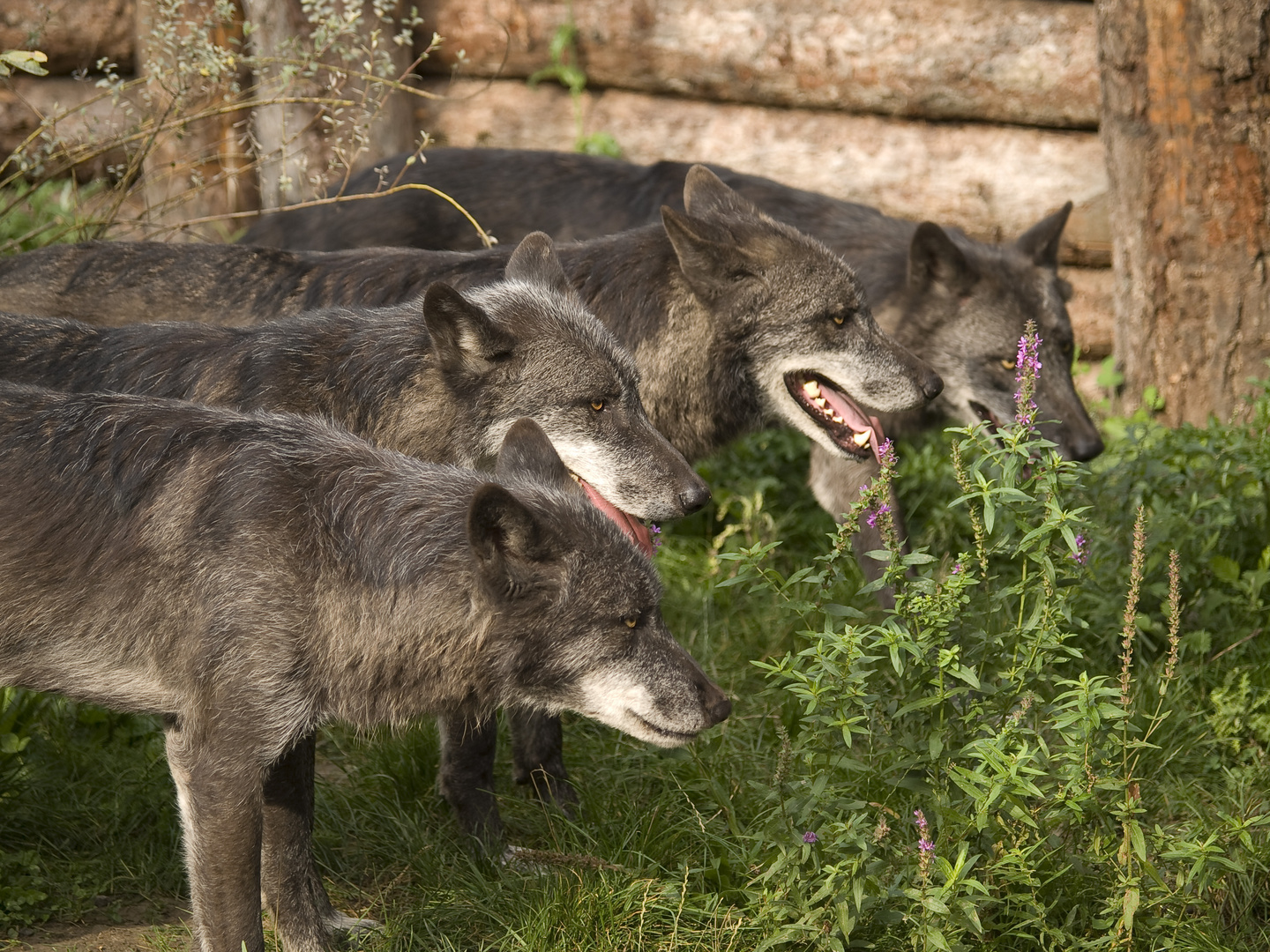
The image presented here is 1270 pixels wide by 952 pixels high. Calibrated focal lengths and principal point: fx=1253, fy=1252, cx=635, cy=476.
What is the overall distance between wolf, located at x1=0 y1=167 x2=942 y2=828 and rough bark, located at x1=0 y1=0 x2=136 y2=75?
12.7 feet

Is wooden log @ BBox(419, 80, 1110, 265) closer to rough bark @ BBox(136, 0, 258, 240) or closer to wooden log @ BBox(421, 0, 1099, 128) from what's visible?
wooden log @ BBox(421, 0, 1099, 128)

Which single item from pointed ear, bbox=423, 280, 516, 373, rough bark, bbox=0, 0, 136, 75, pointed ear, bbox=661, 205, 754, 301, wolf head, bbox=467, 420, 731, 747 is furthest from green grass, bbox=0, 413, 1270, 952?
rough bark, bbox=0, 0, 136, 75

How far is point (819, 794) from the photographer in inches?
149

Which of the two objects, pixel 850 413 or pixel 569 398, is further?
pixel 850 413

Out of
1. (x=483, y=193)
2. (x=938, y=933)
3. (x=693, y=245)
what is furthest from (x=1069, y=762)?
(x=483, y=193)

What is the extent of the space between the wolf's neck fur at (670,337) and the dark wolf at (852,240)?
4.06ft

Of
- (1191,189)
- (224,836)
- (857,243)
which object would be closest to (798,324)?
(857,243)

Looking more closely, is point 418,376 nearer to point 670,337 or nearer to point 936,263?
point 670,337

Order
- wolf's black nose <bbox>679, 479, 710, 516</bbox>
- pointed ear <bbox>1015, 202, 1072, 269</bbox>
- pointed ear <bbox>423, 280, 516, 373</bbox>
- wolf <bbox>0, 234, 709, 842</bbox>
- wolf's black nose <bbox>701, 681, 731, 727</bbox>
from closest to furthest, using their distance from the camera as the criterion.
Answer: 1. wolf's black nose <bbox>701, 681, 731, 727</bbox>
2. pointed ear <bbox>423, 280, 516, 373</bbox>
3. wolf <bbox>0, 234, 709, 842</bbox>
4. wolf's black nose <bbox>679, 479, 710, 516</bbox>
5. pointed ear <bbox>1015, 202, 1072, 269</bbox>

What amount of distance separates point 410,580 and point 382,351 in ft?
4.70

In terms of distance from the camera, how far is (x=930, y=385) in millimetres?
6070

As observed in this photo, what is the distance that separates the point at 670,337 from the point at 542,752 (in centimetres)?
200

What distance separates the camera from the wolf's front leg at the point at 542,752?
507cm

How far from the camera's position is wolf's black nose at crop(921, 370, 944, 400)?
238 inches
